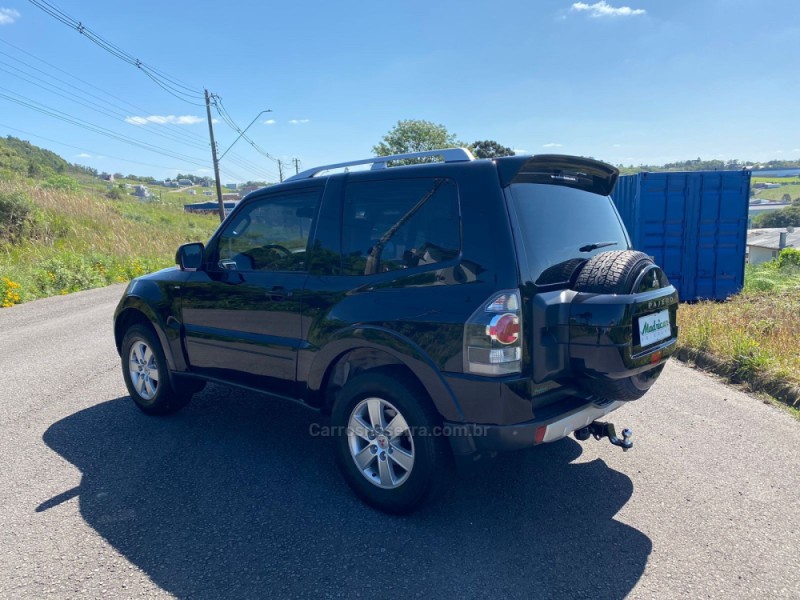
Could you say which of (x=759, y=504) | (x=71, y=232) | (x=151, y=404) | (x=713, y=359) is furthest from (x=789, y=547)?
(x=71, y=232)

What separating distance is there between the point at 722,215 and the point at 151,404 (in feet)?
32.3

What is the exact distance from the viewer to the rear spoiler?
283 centimetres

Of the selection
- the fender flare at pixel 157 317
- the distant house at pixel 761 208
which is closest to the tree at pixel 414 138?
the fender flare at pixel 157 317

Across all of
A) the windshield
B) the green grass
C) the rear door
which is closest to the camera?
the windshield

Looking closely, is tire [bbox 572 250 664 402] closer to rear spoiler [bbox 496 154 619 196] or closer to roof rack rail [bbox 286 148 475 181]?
rear spoiler [bbox 496 154 619 196]

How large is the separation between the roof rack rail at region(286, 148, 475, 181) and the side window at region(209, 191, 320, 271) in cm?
21


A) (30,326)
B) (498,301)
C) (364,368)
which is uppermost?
(498,301)

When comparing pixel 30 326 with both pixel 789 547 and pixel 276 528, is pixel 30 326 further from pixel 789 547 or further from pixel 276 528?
pixel 789 547

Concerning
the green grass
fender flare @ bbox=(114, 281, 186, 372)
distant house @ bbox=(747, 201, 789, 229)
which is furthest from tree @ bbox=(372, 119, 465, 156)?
distant house @ bbox=(747, 201, 789, 229)

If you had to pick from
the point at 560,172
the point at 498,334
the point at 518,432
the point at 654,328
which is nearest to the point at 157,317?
the point at 498,334

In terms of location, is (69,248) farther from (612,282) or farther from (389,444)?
(612,282)

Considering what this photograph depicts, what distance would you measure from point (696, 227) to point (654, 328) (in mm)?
7973

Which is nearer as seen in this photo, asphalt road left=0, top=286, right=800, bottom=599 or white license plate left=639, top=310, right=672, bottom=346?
asphalt road left=0, top=286, right=800, bottom=599

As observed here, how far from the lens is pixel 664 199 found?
977cm
